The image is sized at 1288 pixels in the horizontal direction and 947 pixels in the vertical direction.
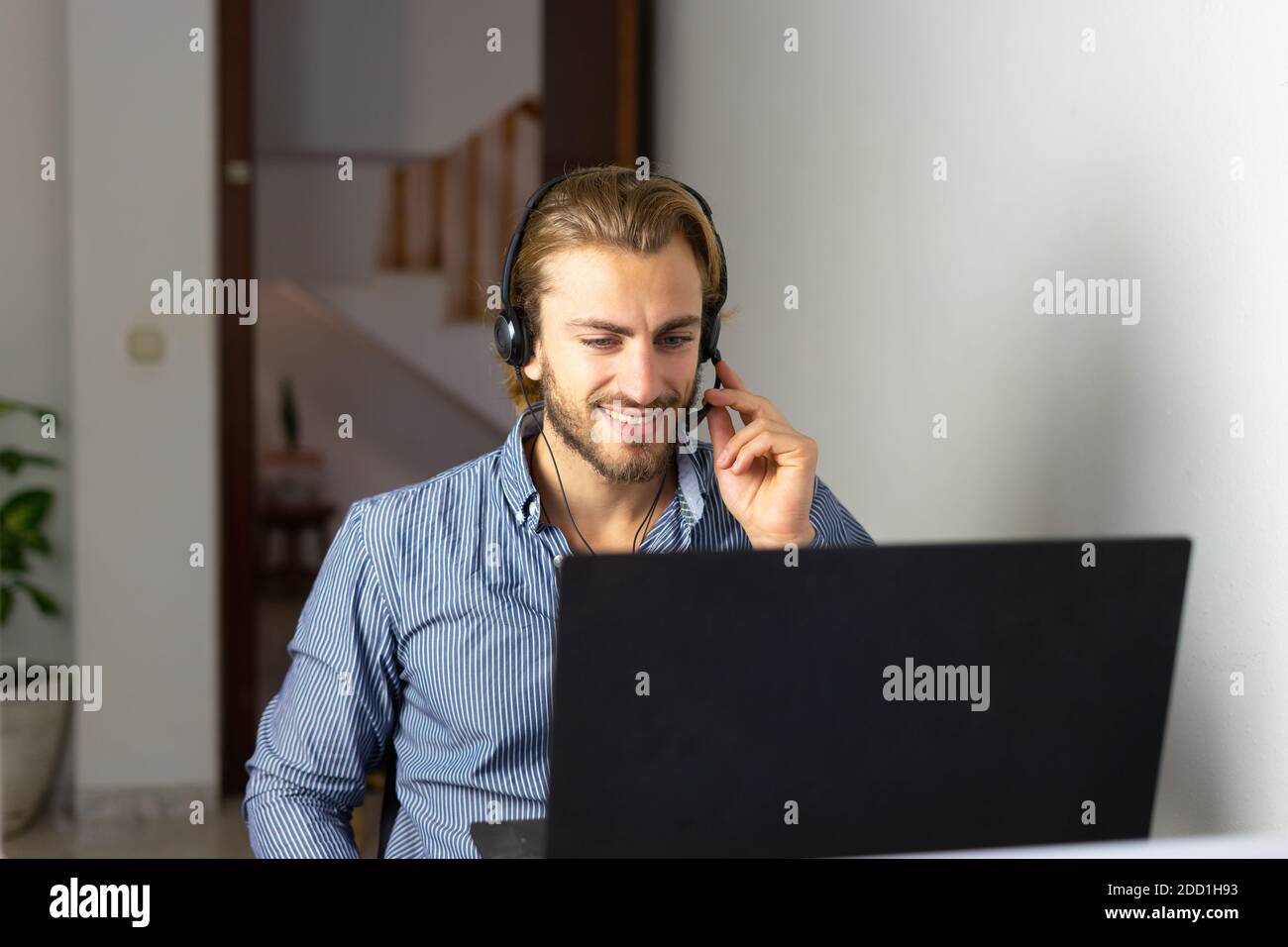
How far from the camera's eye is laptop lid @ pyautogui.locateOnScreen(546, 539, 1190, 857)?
2.54ft

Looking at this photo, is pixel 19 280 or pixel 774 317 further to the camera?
pixel 19 280

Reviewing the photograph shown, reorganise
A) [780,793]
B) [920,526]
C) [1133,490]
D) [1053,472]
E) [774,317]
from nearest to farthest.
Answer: [780,793] < [1133,490] < [1053,472] < [920,526] < [774,317]

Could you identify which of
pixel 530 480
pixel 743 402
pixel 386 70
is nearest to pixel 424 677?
pixel 530 480

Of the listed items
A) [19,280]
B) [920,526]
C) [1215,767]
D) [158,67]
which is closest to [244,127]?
[158,67]

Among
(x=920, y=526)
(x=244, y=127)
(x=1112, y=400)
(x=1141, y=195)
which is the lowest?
(x=920, y=526)

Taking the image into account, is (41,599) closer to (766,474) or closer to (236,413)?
(236,413)

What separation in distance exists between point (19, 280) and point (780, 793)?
10.00 ft

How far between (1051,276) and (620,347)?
49cm

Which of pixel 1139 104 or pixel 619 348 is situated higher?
pixel 1139 104

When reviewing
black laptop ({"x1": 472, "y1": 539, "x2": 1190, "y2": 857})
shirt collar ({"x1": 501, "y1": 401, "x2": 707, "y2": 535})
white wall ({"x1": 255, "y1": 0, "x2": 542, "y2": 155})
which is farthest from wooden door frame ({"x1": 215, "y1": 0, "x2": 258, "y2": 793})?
black laptop ({"x1": 472, "y1": 539, "x2": 1190, "y2": 857})

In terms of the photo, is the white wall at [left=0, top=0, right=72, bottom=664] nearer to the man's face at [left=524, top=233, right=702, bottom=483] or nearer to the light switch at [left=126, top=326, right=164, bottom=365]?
the light switch at [left=126, top=326, right=164, bottom=365]

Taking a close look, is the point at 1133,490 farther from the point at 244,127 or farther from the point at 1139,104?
the point at 244,127

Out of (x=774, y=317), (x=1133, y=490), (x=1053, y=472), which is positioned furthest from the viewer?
(x=774, y=317)

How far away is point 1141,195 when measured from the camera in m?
1.24
